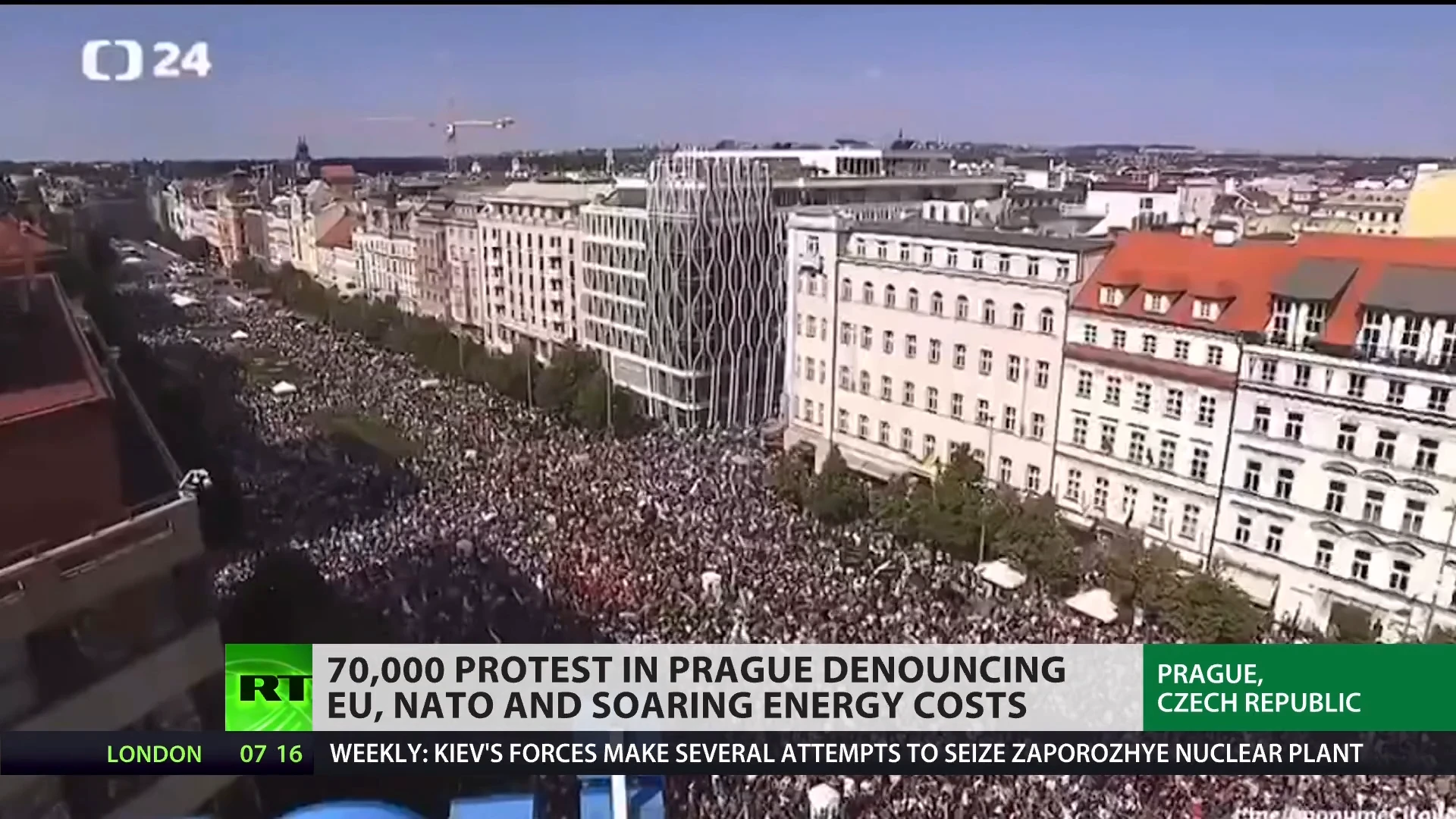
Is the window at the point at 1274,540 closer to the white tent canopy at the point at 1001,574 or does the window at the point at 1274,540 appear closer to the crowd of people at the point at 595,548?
the crowd of people at the point at 595,548

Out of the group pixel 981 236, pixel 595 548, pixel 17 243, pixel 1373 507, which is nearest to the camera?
pixel 17 243

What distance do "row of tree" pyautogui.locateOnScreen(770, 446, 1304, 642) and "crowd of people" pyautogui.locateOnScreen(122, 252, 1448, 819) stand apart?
0.26ft

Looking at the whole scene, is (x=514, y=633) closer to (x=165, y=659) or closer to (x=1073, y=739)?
(x=165, y=659)

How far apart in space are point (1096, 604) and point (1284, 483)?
66 centimetres

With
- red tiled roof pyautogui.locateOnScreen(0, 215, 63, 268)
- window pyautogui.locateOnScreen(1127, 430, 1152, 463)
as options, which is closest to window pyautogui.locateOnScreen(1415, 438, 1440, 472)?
window pyautogui.locateOnScreen(1127, 430, 1152, 463)

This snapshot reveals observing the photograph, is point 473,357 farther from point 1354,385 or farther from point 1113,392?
point 1354,385

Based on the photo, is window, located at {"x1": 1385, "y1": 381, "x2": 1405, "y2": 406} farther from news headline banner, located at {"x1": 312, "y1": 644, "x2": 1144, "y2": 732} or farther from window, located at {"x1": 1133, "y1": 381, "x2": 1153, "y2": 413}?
news headline banner, located at {"x1": 312, "y1": 644, "x2": 1144, "y2": 732}

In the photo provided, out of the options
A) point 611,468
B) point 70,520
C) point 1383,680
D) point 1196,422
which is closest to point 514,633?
point 611,468

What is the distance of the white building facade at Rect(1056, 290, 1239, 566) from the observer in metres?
3.00

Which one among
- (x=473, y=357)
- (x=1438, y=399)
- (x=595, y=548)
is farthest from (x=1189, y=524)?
(x=473, y=357)

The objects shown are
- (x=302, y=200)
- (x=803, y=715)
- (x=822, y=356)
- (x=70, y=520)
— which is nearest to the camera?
(x=70, y=520)

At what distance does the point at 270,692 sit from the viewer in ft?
9.50

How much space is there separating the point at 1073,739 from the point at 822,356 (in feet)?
4.68

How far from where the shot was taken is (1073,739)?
2797 mm
